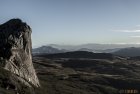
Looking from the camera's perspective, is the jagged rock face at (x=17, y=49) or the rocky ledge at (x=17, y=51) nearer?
the rocky ledge at (x=17, y=51)

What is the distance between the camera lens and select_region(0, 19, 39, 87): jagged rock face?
3945 inches

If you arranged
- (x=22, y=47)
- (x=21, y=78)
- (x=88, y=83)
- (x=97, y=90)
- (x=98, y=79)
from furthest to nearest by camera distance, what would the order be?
(x=98, y=79) < (x=88, y=83) < (x=97, y=90) < (x=22, y=47) < (x=21, y=78)

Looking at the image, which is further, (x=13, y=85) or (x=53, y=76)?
(x=53, y=76)

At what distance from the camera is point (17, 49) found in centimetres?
10694

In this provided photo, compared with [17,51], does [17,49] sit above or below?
above

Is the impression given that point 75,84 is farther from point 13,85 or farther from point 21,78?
point 13,85

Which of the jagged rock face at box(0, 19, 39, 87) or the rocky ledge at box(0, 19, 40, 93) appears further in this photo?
the jagged rock face at box(0, 19, 39, 87)

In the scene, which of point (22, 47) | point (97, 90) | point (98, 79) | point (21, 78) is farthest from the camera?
point (98, 79)

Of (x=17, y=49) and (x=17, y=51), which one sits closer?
(x=17, y=51)

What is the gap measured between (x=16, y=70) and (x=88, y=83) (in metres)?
51.5

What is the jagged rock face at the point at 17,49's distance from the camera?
100194 mm

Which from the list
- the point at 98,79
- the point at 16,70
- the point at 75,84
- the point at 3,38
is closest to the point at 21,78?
the point at 16,70

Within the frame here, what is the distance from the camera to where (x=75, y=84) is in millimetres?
135000

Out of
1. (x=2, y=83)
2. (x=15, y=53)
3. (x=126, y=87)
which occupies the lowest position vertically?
(x=126, y=87)
